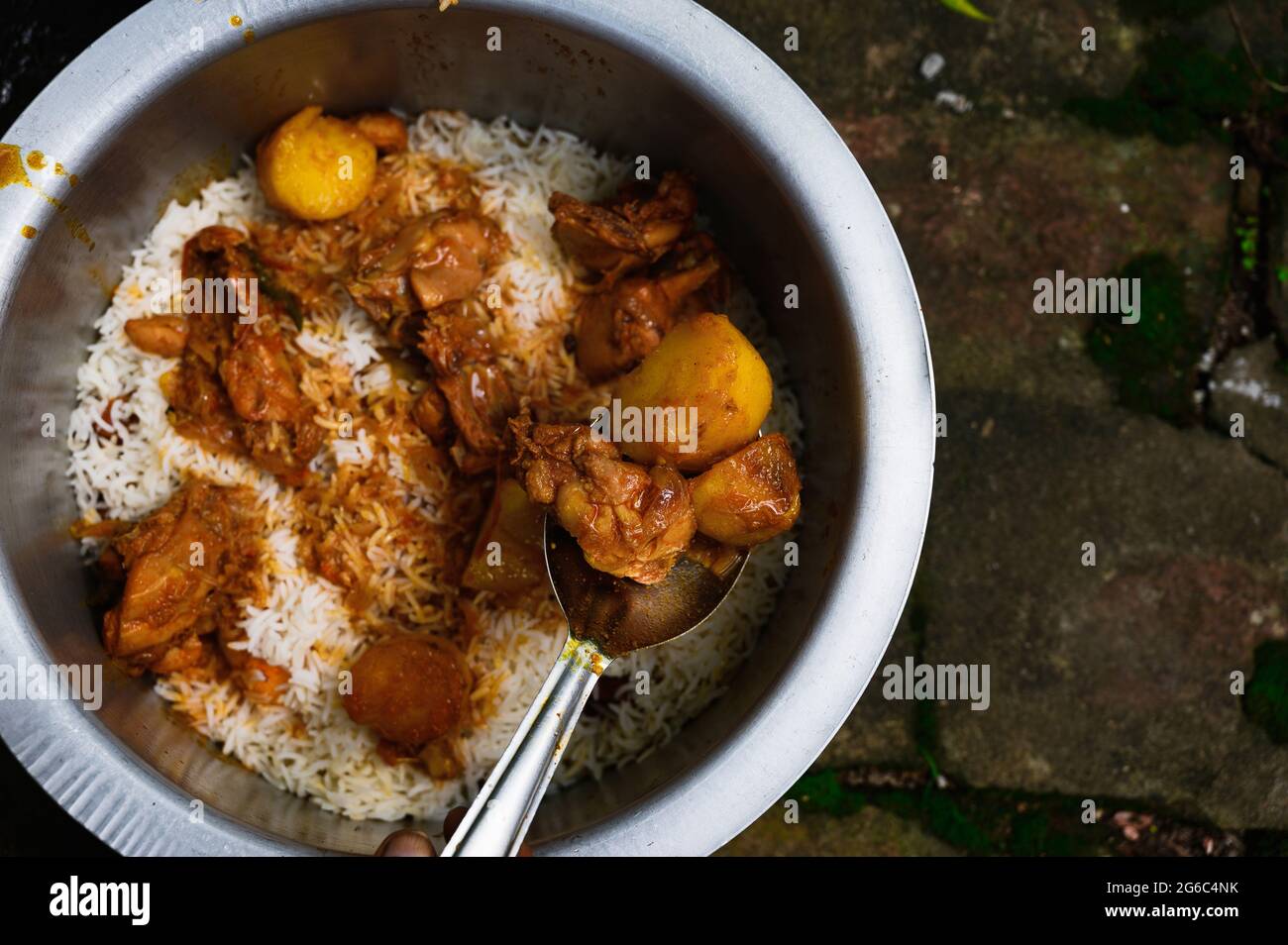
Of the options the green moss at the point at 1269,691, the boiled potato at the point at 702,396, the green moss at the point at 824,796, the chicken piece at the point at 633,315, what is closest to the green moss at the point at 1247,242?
the green moss at the point at 1269,691

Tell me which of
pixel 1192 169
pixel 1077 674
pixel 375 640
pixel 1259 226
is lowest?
pixel 1077 674

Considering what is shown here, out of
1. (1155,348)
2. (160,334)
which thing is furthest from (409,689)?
(1155,348)

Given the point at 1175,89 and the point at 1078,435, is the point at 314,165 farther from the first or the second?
the point at 1175,89

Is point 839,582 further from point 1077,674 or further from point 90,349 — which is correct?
point 90,349

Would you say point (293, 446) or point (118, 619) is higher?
point (293, 446)

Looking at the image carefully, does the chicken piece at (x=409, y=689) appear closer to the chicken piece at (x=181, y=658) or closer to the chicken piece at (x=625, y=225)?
the chicken piece at (x=181, y=658)

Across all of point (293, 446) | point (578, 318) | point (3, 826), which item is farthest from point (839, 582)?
point (3, 826)
